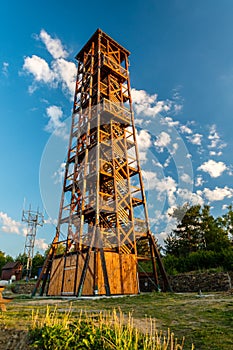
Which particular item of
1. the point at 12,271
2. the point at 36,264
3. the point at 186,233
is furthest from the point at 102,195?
the point at 12,271

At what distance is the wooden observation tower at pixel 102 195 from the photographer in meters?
12.3

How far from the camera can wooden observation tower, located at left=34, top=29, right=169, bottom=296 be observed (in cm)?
1230

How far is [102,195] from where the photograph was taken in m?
14.6

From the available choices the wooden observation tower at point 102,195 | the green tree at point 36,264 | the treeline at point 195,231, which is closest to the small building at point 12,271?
the green tree at point 36,264

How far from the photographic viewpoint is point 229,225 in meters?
25.2

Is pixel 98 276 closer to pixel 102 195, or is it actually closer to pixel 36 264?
pixel 102 195

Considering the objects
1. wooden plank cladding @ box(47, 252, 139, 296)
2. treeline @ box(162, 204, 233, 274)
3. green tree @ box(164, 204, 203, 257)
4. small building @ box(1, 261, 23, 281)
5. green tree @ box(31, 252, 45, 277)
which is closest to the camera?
wooden plank cladding @ box(47, 252, 139, 296)

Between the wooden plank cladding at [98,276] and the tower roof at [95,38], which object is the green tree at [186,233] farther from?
the tower roof at [95,38]

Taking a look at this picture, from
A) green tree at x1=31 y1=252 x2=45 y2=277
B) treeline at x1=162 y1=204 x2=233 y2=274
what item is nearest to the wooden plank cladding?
treeline at x1=162 y1=204 x2=233 y2=274

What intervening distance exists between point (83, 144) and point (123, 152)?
3090 mm

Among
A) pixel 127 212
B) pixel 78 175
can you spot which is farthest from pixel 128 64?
pixel 127 212

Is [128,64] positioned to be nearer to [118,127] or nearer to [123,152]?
[118,127]

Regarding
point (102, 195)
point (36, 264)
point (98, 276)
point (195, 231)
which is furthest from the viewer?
point (36, 264)

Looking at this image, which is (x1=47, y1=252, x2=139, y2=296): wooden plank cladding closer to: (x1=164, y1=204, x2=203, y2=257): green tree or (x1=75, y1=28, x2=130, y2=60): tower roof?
(x1=164, y1=204, x2=203, y2=257): green tree
